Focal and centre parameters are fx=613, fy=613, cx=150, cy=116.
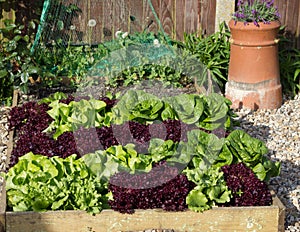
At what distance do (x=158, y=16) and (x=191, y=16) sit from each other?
35cm

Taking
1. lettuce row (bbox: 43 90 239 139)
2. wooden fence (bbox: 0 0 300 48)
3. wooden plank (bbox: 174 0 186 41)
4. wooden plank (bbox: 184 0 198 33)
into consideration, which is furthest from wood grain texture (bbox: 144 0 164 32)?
lettuce row (bbox: 43 90 239 139)

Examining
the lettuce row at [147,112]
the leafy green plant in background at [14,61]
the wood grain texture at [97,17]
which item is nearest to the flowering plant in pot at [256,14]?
the wood grain texture at [97,17]

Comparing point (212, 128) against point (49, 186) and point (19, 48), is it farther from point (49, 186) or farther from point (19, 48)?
→ point (19, 48)

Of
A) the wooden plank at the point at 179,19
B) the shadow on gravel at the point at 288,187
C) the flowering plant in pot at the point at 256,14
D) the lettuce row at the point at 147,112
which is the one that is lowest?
the shadow on gravel at the point at 288,187

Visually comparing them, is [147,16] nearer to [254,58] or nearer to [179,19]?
[179,19]

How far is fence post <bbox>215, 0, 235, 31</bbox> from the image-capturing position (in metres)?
6.34

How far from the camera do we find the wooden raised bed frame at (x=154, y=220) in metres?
3.34

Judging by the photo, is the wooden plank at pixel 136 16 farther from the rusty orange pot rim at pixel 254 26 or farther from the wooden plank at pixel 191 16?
the rusty orange pot rim at pixel 254 26

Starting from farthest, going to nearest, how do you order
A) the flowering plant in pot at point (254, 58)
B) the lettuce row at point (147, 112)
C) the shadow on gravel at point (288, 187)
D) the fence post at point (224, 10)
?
the fence post at point (224, 10) < the flowering plant in pot at point (254, 58) < the lettuce row at point (147, 112) < the shadow on gravel at point (288, 187)

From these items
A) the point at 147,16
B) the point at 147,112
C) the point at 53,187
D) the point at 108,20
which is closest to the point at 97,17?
the point at 108,20

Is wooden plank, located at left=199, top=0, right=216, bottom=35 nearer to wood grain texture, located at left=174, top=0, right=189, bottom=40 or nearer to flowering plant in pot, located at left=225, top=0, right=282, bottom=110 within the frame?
wood grain texture, located at left=174, top=0, right=189, bottom=40

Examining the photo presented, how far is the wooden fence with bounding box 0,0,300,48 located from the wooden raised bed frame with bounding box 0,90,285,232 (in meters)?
3.32

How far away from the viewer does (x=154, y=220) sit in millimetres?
3410

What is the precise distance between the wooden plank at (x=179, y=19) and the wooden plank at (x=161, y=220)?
3397 mm
